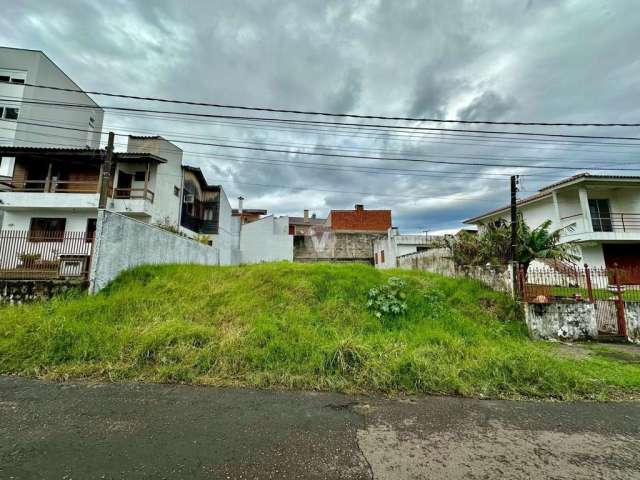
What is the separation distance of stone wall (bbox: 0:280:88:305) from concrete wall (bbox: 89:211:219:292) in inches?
28.2

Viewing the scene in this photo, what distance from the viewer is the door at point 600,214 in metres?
15.6

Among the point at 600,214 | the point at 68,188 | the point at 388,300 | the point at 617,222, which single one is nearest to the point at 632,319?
the point at 388,300

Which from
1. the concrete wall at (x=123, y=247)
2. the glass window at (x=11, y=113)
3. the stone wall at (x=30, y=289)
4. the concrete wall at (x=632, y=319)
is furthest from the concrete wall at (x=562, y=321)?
the glass window at (x=11, y=113)

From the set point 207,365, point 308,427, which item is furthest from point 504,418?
point 207,365

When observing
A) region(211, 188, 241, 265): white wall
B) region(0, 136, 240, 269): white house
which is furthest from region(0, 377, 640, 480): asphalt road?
region(211, 188, 241, 265): white wall

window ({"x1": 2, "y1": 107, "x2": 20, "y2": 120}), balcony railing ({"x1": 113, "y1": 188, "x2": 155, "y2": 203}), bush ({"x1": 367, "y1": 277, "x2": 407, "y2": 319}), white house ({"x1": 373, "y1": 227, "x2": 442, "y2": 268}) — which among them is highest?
window ({"x1": 2, "y1": 107, "x2": 20, "y2": 120})

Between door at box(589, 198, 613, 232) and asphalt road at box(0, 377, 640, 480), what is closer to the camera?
asphalt road at box(0, 377, 640, 480)

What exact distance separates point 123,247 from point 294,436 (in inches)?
330

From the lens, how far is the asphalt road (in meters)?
2.41

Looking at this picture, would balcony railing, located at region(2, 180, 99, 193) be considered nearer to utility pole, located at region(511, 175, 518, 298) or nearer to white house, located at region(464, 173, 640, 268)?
utility pole, located at region(511, 175, 518, 298)

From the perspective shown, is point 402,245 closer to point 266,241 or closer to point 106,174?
point 266,241

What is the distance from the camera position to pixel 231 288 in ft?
26.3

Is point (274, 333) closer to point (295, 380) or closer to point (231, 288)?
point (295, 380)

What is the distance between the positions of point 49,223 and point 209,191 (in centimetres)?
1059
